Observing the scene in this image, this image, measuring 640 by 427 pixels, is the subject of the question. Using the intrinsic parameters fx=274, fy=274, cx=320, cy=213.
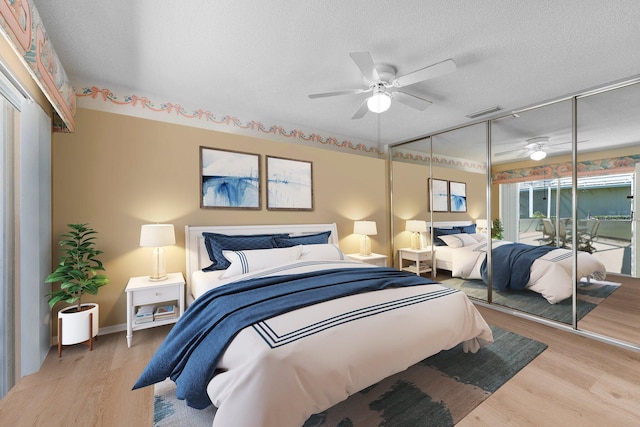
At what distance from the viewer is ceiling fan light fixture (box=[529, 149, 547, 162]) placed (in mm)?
3139

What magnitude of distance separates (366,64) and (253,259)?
6.90ft

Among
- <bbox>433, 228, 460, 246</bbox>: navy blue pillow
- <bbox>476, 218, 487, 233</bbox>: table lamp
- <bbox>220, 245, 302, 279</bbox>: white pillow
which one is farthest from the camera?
<bbox>433, 228, 460, 246</bbox>: navy blue pillow

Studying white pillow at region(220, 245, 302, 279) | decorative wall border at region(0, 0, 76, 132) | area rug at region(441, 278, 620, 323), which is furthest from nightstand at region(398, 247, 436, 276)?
decorative wall border at region(0, 0, 76, 132)

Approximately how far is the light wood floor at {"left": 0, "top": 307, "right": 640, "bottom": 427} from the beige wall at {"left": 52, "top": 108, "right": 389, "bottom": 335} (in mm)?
706

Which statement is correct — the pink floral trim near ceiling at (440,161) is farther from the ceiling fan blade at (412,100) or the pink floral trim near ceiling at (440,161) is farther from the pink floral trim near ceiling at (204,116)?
the ceiling fan blade at (412,100)

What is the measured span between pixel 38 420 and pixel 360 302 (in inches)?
82.5

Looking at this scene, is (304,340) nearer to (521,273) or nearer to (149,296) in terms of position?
(149,296)

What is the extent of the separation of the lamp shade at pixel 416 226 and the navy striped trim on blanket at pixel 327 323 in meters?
2.59

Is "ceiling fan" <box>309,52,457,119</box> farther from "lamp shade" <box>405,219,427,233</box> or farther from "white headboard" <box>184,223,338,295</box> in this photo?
"lamp shade" <box>405,219,427,233</box>

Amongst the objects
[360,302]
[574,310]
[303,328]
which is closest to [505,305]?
[574,310]

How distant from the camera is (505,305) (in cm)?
347

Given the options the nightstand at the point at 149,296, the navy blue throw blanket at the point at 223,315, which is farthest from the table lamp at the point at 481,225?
the nightstand at the point at 149,296

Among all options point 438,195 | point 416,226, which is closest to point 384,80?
point 438,195

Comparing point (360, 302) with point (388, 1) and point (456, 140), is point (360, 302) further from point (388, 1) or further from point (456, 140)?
point (456, 140)
